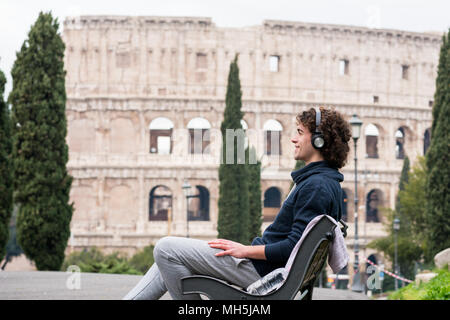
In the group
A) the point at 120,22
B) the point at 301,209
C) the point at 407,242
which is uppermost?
the point at 120,22

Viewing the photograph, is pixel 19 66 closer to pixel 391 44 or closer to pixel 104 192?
pixel 104 192

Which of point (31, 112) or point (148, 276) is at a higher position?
point (31, 112)

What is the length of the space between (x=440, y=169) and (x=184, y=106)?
21275 millimetres

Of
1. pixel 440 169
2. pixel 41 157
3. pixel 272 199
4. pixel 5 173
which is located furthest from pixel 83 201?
pixel 5 173

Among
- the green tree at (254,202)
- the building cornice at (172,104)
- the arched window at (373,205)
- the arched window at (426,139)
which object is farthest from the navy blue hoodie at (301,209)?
the arched window at (426,139)

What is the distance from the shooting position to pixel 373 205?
4525cm

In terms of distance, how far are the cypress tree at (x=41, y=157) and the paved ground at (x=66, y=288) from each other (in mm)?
4221

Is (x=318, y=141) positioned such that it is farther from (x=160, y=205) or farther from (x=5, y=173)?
(x=160, y=205)

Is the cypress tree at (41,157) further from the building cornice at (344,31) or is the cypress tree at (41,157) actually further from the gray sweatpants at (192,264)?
the building cornice at (344,31)

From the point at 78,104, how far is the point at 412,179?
19630mm

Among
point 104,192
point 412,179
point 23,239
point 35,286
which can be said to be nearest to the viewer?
point 35,286

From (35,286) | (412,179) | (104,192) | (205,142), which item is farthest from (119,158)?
(35,286)

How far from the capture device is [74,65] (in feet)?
133
